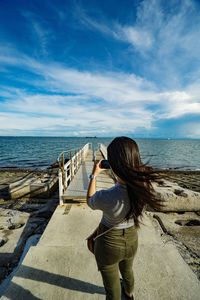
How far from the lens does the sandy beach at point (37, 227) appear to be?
4.67 meters

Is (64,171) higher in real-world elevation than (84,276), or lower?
higher

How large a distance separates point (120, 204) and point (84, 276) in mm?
1775

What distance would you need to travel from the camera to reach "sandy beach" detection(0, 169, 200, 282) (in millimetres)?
4672

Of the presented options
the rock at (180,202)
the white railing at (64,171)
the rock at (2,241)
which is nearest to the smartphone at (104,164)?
the rock at (2,241)

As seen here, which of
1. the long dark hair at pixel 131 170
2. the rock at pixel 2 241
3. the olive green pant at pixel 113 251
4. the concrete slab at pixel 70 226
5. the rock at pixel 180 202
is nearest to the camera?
the long dark hair at pixel 131 170

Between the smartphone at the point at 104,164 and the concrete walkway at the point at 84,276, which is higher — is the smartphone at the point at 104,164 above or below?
above

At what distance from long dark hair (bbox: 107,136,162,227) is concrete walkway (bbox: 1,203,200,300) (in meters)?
1.66

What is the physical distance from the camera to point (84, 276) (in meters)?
2.91

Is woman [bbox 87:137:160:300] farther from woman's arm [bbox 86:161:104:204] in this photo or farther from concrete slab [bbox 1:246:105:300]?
concrete slab [bbox 1:246:105:300]

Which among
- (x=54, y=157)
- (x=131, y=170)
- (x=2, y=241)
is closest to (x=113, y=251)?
(x=131, y=170)

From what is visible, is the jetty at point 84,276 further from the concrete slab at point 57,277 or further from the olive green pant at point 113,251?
the olive green pant at point 113,251

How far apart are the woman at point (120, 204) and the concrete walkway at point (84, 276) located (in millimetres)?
883

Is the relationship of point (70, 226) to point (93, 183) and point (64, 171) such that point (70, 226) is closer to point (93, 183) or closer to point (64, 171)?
point (64, 171)

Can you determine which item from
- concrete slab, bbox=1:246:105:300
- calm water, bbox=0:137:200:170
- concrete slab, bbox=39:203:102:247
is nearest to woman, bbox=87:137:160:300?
calm water, bbox=0:137:200:170
